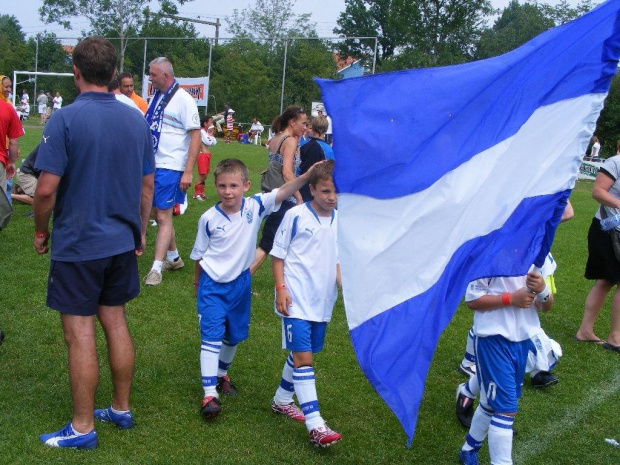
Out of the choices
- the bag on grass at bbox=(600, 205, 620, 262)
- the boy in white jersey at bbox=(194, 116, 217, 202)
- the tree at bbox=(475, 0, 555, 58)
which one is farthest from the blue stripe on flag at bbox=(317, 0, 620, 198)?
the tree at bbox=(475, 0, 555, 58)

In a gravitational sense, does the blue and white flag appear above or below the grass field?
above

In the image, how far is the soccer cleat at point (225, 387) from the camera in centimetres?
539

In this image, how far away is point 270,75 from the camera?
57125 mm

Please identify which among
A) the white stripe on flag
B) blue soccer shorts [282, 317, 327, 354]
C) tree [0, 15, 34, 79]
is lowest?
blue soccer shorts [282, 317, 327, 354]

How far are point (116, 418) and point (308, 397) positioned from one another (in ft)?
3.98

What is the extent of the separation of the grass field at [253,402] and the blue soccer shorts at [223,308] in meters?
0.53

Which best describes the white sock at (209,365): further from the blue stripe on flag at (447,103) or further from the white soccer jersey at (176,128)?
the white soccer jersey at (176,128)

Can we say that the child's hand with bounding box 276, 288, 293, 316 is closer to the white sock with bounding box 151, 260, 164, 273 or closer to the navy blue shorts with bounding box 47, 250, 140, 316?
the navy blue shorts with bounding box 47, 250, 140, 316

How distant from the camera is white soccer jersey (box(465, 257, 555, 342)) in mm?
4109

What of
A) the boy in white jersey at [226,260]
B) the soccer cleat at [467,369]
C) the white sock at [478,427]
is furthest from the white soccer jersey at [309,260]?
the soccer cleat at [467,369]

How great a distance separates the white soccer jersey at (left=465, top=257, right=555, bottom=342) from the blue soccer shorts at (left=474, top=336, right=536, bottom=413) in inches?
1.9

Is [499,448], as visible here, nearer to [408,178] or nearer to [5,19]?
[408,178]

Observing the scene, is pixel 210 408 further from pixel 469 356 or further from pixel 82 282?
pixel 469 356

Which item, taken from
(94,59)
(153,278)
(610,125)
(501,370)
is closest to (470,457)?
(501,370)
